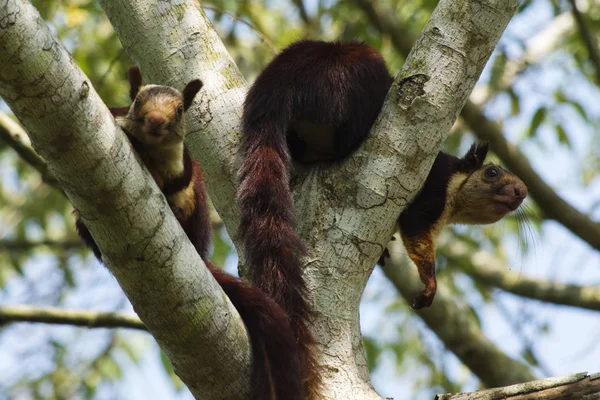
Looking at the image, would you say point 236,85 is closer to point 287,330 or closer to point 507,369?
point 287,330

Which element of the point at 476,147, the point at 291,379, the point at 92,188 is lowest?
the point at 291,379

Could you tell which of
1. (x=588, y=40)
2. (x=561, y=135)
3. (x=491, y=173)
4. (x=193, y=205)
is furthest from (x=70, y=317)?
(x=561, y=135)

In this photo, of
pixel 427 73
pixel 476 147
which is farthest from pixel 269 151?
pixel 476 147

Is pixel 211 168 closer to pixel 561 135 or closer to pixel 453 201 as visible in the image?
pixel 453 201

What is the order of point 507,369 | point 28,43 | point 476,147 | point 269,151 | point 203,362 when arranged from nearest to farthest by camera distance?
point 28,43 < point 203,362 < point 269,151 < point 476,147 < point 507,369

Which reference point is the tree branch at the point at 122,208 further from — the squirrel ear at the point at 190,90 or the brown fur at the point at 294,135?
the squirrel ear at the point at 190,90

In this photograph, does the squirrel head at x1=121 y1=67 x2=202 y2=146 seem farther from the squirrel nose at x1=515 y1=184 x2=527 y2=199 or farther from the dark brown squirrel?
the squirrel nose at x1=515 y1=184 x2=527 y2=199

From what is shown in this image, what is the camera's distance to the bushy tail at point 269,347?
8.63 feet

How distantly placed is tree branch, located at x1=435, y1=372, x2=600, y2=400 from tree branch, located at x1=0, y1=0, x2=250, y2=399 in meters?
0.82

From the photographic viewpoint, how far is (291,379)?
2.66 meters

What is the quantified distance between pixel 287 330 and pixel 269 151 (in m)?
0.91

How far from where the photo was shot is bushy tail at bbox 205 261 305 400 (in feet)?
8.63

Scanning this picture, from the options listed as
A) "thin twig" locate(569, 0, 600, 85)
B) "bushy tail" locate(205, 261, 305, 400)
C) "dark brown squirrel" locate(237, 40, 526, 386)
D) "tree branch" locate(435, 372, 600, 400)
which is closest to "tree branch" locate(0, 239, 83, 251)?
"dark brown squirrel" locate(237, 40, 526, 386)

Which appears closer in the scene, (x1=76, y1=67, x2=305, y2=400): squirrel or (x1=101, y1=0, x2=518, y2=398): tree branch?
(x1=76, y1=67, x2=305, y2=400): squirrel
